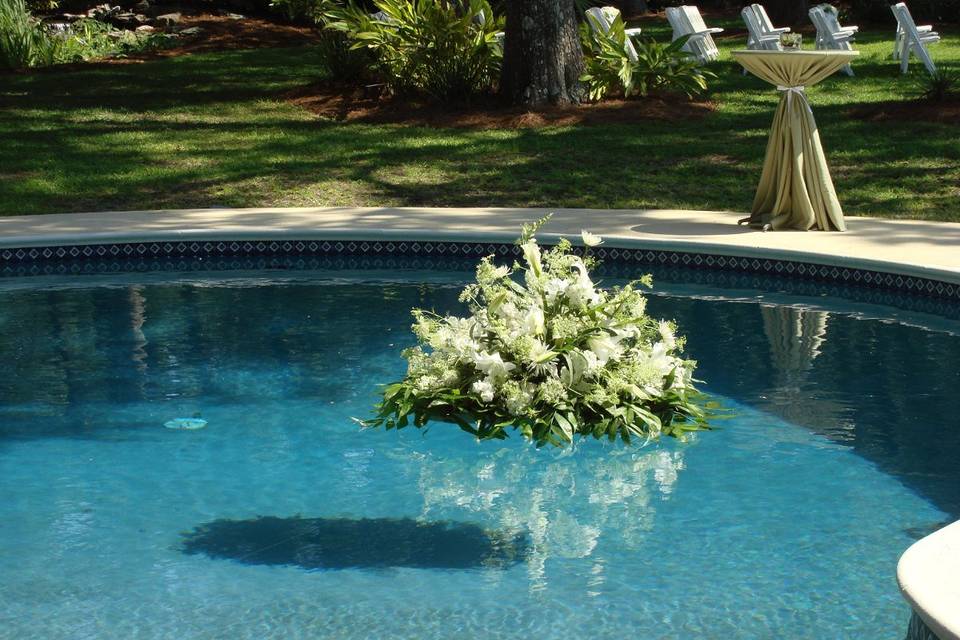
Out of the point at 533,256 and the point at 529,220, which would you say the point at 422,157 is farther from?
the point at 533,256

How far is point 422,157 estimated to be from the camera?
14.0 meters

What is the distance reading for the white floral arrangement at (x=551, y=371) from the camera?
13.1 feet

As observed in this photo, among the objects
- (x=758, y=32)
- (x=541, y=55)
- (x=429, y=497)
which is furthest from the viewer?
(x=758, y=32)

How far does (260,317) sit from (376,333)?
3.08 ft

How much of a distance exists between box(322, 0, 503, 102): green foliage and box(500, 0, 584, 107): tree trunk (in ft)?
1.51

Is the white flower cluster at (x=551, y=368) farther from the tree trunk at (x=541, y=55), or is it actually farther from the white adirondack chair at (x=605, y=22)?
the white adirondack chair at (x=605, y=22)

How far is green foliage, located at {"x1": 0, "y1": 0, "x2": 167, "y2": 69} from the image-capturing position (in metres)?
19.1

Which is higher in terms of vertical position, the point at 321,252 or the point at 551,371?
the point at 551,371

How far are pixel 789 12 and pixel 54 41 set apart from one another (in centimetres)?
1299

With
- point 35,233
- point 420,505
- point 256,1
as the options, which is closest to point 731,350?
point 420,505

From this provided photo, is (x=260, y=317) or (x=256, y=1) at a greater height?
(x=256, y=1)

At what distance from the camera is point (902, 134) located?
46.8ft

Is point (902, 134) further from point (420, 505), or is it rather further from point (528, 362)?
point (528, 362)

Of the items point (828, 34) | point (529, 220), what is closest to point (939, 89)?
point (828, 34)
